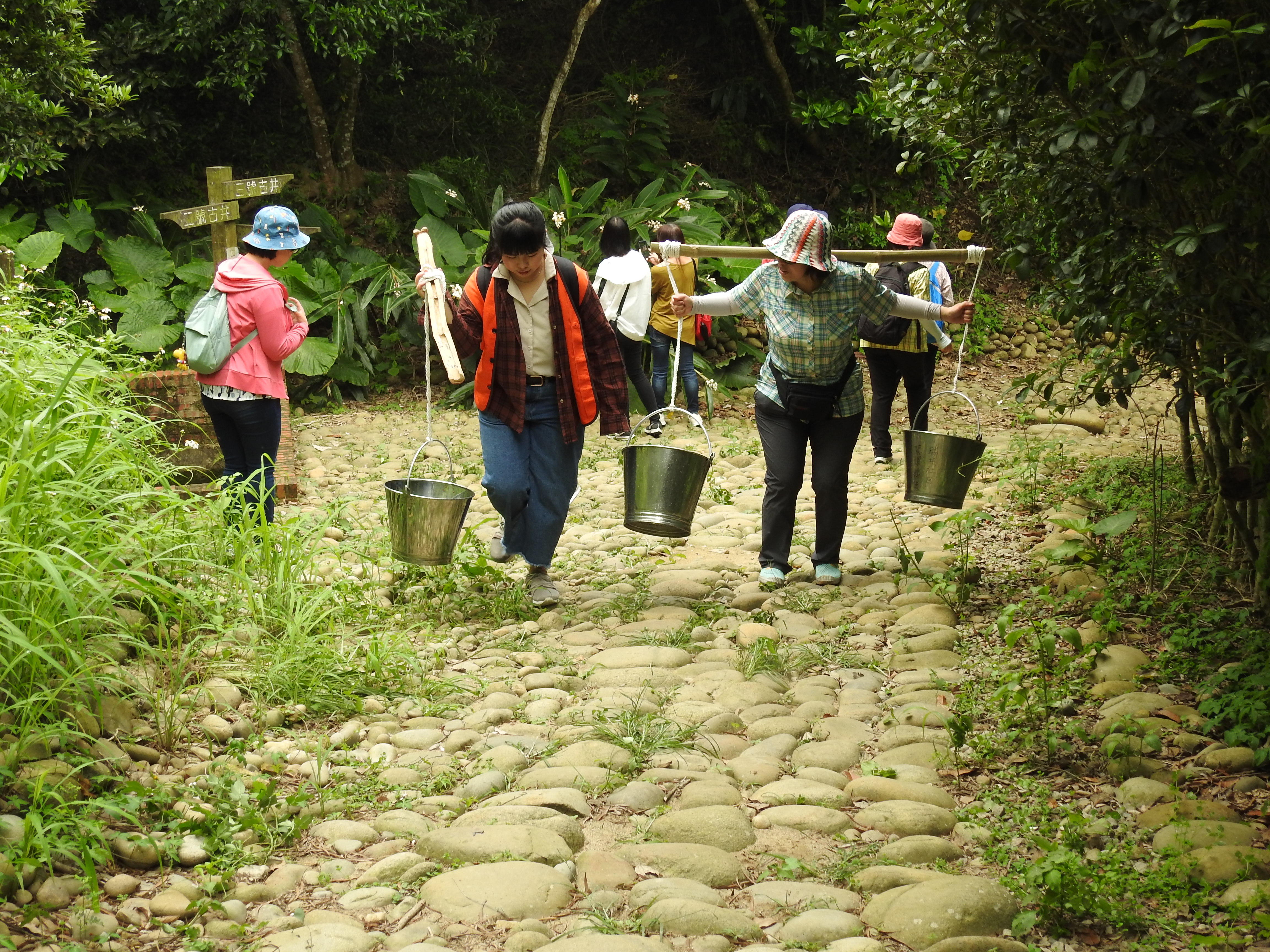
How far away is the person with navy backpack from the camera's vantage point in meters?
8.07

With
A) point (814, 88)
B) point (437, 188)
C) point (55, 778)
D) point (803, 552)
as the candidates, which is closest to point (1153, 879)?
point (55, 778)

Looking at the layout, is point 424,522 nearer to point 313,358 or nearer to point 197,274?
point 313,358

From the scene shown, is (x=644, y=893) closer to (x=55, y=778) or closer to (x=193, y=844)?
(x=193, y=844)

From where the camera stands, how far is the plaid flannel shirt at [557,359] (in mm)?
5324

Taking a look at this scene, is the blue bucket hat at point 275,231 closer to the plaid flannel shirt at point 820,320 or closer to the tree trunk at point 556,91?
the plaid flannel shirt at point 820,320

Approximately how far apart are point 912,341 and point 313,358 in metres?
6.01

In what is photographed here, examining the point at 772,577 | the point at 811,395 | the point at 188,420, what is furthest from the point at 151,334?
the point at 811,395

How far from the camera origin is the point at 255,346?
554 cm

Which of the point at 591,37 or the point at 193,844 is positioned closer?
the point at 193,844

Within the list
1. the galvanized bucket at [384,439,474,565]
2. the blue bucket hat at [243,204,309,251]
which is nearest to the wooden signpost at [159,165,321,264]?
the blue bucket hat at [243,204,309,251]

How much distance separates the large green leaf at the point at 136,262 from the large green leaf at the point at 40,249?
164 centimetres

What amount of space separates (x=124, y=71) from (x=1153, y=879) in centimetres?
1205

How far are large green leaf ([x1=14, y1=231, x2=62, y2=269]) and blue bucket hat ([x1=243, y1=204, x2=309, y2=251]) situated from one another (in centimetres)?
502

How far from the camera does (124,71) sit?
11.7 meters
